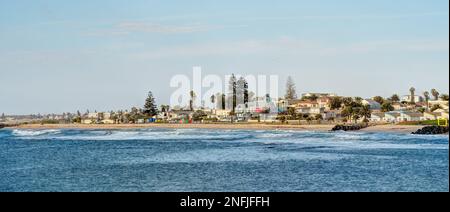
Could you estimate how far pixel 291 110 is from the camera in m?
117

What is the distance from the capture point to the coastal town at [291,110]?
104 metres

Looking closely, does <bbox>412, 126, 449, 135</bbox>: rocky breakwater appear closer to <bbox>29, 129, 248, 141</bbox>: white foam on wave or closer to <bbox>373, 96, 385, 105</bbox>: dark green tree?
<bbox>29, 129, 248, 141</bbox>: white foam on wave

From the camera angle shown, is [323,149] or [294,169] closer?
[294,169]

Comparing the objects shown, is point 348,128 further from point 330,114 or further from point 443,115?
point 330,114

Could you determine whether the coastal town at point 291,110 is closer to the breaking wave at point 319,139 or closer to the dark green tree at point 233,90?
the dark green tree at point 233,90

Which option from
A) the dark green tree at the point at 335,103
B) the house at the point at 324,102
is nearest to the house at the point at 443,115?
the dark green tree at the point at 335,103

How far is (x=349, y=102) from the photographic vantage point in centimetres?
11625

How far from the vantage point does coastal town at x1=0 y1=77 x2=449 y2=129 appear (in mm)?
104188

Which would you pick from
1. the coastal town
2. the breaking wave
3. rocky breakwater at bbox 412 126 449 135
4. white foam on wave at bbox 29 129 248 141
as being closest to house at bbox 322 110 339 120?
the coastal town

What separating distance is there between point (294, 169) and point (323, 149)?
1405 centimetres

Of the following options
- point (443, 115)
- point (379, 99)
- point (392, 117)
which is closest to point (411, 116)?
point (392, 117)
